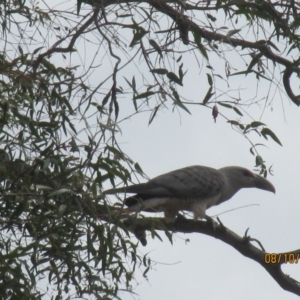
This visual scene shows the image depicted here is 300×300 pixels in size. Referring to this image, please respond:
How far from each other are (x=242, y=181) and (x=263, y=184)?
16 centimetres

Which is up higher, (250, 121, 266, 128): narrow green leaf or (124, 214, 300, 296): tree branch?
(250, 121, 266, 128): narrow green leaf

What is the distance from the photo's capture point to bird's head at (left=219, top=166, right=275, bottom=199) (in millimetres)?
5965

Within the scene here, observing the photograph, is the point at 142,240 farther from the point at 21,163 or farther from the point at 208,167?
the point at 208,167

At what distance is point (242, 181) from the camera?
19.9 ft

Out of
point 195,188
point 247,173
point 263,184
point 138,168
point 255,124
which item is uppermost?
point 247,173

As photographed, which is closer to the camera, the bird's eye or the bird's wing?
the bird's wing

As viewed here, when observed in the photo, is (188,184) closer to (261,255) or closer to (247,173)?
(247,173)

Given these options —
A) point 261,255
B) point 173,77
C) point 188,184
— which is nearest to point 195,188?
point 188,184

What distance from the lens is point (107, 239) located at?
117 inches

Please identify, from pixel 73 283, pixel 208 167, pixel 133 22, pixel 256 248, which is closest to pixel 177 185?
pixel 208 167

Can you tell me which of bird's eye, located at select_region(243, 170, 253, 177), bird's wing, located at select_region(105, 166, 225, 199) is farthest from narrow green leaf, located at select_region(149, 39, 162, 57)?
bird's eye, located at select_region(243, 170, 253, 177)

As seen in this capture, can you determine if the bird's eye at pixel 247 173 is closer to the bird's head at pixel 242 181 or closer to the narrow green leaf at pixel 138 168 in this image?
the bird's head at pixel 242 181
